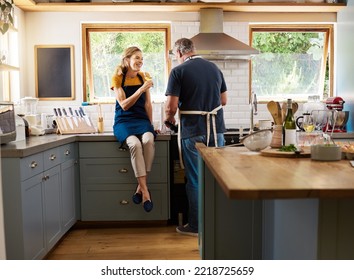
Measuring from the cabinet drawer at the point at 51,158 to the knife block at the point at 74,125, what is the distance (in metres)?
0.72

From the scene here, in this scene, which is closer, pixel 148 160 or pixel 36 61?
pixel 148 160

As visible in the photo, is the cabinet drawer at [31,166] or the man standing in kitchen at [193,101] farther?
the man standing in kitchen at [193,101]

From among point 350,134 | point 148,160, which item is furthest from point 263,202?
point 350,134

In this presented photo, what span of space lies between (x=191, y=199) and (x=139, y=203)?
524 millimetres

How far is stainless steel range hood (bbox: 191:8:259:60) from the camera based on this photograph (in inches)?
171

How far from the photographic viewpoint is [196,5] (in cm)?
459

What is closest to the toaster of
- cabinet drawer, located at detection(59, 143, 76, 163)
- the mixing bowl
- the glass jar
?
cabinet drawer, located at detection(59, 143, 76, 163)

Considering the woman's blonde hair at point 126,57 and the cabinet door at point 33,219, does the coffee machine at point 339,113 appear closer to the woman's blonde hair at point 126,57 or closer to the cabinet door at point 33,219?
the woman's blonde hair at point 126,57

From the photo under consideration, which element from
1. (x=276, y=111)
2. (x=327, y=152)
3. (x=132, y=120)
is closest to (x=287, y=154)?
(x=327, y=152)

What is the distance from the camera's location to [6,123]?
3.02 m

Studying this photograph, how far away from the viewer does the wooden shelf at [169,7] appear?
452 centimetres

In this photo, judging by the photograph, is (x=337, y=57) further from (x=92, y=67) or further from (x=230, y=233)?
(x=230, y=233)

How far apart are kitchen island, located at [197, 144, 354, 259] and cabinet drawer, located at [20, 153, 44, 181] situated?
42.9 inches

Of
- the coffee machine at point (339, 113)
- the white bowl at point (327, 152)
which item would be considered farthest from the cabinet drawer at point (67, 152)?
the coffee machine at point (339, 113)
